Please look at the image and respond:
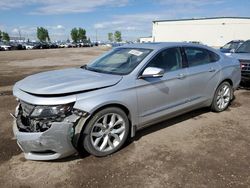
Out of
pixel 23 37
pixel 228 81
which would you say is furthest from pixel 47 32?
pixel 228 81

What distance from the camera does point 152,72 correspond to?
12.8ft

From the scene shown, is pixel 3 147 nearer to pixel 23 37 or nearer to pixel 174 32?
pixel 174 32

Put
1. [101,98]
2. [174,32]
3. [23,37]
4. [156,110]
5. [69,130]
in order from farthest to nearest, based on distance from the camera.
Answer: [23,37]
[174,32]
[156,110]
[101,98]
[69,130]

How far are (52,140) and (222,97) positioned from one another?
4.03 meters

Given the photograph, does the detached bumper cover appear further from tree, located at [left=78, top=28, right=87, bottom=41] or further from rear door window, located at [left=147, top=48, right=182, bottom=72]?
tree, located at [left=78, top=28, right=87, bottom=41]

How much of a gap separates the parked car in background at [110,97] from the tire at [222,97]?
0.19 metres

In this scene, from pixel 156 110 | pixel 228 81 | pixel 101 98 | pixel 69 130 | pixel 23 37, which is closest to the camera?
pixel 69 130

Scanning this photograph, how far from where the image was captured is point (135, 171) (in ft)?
11.1

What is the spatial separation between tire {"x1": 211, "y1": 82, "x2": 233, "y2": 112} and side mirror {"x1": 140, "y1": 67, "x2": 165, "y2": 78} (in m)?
2.13

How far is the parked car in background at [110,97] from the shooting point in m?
3.28

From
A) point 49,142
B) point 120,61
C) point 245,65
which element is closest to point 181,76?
point 120,61

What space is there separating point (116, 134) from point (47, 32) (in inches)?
3815

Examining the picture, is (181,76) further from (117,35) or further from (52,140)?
(117,35)

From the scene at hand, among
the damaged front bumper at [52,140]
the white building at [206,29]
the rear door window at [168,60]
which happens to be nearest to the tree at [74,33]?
the white building at [206,29]
